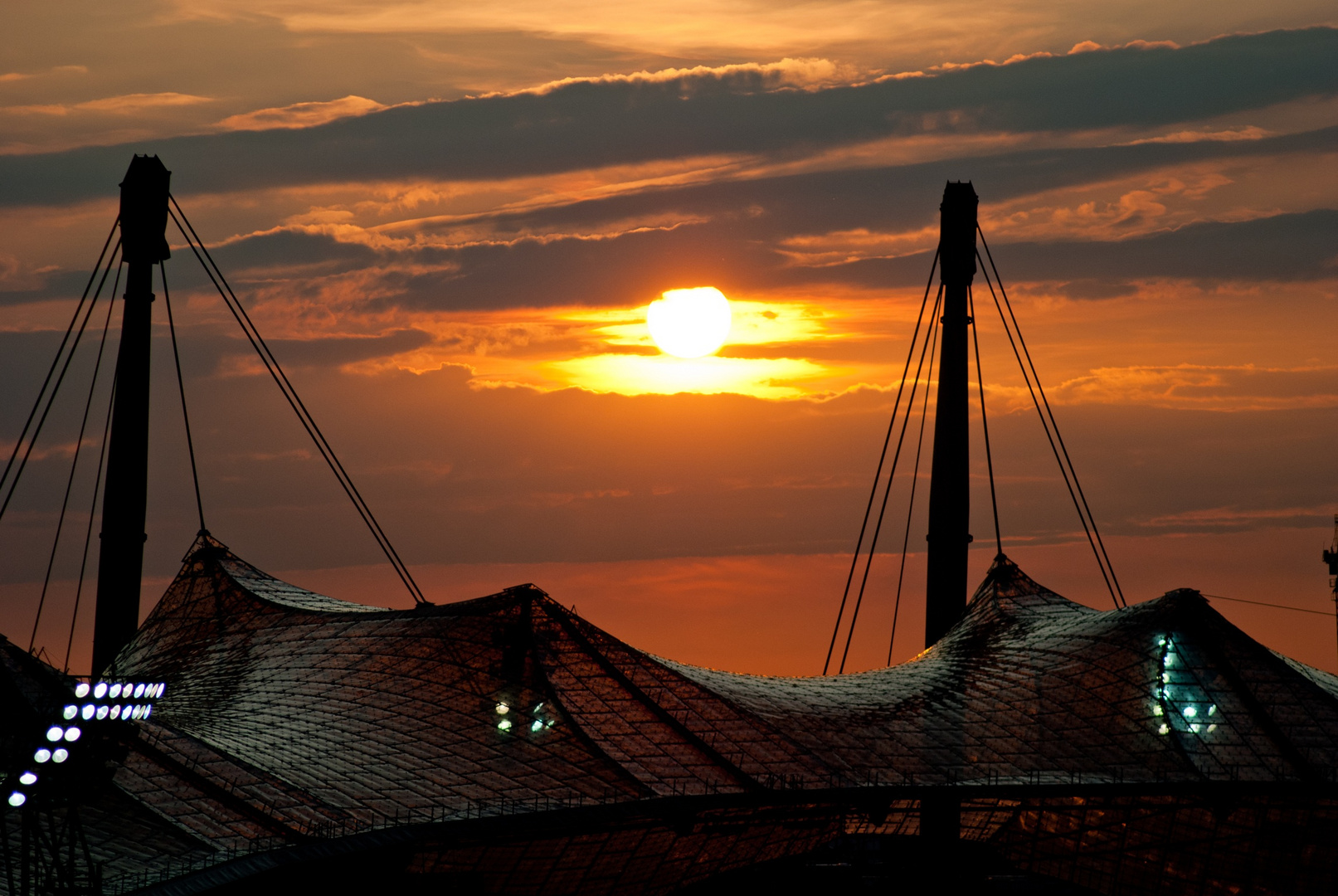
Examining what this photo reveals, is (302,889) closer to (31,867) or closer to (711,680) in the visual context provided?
(31,867)

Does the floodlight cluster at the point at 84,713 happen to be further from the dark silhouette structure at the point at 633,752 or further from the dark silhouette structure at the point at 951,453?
the dark silhouette structure at the point at 951,453

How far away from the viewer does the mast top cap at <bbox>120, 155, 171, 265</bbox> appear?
84500 mm

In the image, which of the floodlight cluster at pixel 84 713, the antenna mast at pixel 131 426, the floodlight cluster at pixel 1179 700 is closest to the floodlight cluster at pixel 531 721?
the floodlight cluster at pixel 84 713

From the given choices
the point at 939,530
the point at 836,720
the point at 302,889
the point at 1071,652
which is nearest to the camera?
the point at 302,889

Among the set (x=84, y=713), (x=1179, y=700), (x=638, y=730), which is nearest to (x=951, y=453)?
(x=1179, y=700)

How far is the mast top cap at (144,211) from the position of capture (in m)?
84.5

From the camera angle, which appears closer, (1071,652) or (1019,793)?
(1019,793)

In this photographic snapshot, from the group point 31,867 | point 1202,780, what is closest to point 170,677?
point 31,867

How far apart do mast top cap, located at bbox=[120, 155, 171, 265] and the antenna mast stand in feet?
0.12

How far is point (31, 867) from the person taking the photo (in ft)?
183

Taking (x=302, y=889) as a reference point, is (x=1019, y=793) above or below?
above

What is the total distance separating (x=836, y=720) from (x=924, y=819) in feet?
27.6

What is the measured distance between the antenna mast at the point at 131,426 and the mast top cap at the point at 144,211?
37 millimetres

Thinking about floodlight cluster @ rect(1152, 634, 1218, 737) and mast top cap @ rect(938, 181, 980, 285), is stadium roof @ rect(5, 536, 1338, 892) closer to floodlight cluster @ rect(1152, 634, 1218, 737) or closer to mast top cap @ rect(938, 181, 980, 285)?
floodlight cluster @ rect(1152, 634, 1218, 737)
